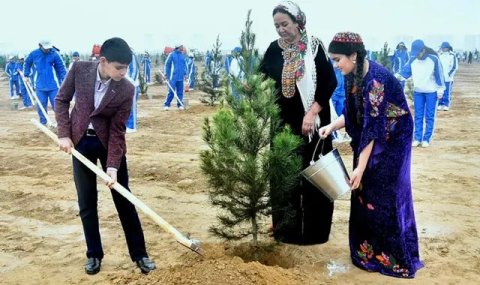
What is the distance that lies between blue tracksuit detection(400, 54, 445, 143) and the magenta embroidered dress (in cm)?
492

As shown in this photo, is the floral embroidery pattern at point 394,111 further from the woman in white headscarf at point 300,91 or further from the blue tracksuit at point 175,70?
the blue tracksuit at point 175,70

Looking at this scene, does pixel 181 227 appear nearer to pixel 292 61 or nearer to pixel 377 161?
pixel 292 61

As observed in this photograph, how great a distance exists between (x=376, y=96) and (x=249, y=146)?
0.92 meters

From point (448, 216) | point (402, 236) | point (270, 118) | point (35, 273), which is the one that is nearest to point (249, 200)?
point (270, 118)

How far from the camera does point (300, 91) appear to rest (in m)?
3.66

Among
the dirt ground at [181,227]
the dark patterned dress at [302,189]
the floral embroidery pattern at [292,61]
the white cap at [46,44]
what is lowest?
the dirt ground at [181,227]

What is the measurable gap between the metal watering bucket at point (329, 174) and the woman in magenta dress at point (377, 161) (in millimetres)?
90

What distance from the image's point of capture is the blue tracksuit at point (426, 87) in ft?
25.5

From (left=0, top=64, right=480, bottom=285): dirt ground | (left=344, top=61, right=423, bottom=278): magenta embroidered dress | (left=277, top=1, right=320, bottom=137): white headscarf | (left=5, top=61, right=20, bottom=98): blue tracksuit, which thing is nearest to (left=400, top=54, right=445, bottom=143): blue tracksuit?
(left=0, top=64, right=480, bottom=285): dirt ground

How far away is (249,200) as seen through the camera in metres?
3.51

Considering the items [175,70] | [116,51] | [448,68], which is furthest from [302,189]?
[448,68]

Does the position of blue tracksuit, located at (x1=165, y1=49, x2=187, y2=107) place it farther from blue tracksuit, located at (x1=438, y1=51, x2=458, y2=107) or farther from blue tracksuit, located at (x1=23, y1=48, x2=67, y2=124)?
blue tracksuit, located at (x1=438, y1=51, x2=458, y2=107)

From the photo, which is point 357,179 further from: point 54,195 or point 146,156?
point 146,156

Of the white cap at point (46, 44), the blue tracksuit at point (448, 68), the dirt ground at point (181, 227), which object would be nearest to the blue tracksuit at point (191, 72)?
the blue tracksuit at point (448, 68)
